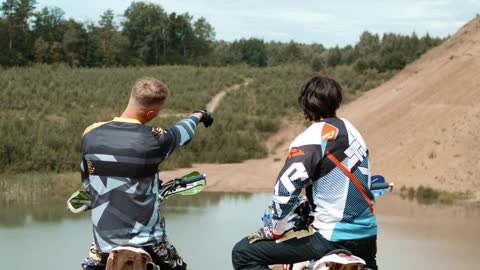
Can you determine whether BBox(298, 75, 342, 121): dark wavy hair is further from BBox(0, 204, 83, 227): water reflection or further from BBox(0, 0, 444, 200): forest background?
BBox(0, 204, 83, 227): water reflection

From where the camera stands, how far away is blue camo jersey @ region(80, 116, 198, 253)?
3500 millimetres

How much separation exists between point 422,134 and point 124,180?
18.5 metres

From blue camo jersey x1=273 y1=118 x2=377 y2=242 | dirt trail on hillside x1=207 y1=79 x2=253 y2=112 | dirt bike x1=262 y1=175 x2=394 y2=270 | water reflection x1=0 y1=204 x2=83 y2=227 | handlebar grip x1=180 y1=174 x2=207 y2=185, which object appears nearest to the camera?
dirt bike x1=262 y1=175 x2=394 y2=270

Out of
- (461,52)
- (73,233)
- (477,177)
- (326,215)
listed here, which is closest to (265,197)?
(477,177)

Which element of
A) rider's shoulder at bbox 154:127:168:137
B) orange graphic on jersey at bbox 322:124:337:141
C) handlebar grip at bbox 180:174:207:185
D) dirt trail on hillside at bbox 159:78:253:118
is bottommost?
dirt trail on hillside at bbox 159:78:253:118

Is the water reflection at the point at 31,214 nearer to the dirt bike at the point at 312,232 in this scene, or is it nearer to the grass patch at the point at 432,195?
the grass patch at the point at 432,195

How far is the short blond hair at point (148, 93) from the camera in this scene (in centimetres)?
355

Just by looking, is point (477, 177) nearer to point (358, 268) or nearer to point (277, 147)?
point (277, 147)

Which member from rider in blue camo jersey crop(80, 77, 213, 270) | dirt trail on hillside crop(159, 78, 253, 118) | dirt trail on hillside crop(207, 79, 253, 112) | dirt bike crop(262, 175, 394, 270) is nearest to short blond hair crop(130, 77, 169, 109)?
rider in blue camo jersey crop(80, 77, 213, 270)

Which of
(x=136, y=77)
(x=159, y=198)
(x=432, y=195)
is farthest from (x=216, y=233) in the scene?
(x=136, y=77)

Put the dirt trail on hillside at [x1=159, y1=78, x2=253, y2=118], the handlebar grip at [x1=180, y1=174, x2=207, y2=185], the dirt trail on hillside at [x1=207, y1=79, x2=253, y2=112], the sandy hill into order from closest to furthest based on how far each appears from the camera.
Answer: the handlebar grip at [x1=180, y1=174, x2=207, y2=185], the sandy hill, the dirt trail on hillside at [x1=159, y1=78, x2=253, y2=118], the dirt trail on hillside at [x1=207, y1=79, x2=253, y2=112]

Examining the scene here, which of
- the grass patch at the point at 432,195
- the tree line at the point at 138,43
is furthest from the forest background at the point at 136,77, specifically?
the grass patch at the point at 432,195

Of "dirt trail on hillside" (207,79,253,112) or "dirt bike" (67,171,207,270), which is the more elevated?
"dirt bike" (67,171,207,270)

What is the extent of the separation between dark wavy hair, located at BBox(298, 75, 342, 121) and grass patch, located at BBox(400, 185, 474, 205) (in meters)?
13.9
